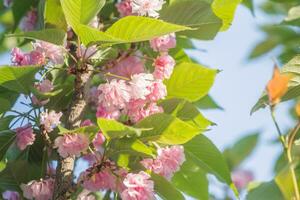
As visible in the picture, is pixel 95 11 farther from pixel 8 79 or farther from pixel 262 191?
pixel 262 191

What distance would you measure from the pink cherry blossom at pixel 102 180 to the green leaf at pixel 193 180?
0.31m

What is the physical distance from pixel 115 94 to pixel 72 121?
5.8 inches

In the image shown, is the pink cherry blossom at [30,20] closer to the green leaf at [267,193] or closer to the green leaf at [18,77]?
the green leaf at [18,77]

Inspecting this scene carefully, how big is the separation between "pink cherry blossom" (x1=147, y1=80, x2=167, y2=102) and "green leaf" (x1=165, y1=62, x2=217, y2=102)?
79 mm

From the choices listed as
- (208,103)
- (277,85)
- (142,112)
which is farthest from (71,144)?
(208,103)

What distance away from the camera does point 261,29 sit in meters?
1.82

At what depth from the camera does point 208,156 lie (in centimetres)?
136

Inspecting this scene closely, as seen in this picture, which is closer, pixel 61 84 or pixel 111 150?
pixel 111 150

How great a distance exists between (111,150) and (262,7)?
51.0 inches

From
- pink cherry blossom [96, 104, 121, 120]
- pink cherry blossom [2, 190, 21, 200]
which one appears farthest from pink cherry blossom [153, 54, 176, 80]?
pink cherry blossom [2, 190, 21, 200]

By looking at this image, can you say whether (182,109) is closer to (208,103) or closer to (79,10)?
(79,10)

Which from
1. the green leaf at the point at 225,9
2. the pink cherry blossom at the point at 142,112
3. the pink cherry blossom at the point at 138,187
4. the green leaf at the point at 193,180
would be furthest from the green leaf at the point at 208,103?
the pink cherry blossom at the point at 138,187

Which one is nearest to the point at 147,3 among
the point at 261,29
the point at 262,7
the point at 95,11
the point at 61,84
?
the point at 95,11

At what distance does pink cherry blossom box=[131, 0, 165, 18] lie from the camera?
1.33 meters
